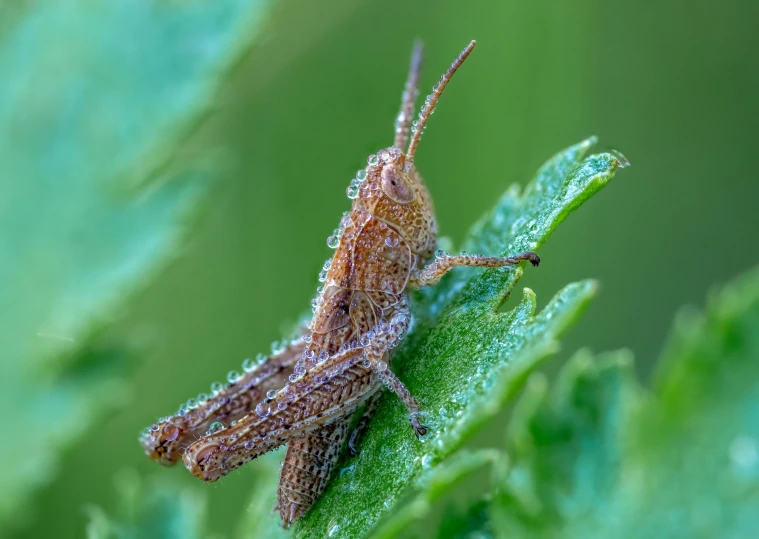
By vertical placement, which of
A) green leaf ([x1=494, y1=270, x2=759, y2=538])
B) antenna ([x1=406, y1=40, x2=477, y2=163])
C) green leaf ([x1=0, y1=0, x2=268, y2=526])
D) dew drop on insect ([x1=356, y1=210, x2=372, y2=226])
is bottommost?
green leaf ([x1=494, y1=270, x2=759, y2=538])

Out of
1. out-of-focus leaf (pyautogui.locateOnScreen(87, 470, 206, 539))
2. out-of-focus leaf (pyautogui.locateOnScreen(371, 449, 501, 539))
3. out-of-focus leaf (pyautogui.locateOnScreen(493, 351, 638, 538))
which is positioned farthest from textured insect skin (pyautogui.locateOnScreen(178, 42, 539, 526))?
out-of-focus leaf (pyautogui.locateOnScreen(493, 351, 638, 538))

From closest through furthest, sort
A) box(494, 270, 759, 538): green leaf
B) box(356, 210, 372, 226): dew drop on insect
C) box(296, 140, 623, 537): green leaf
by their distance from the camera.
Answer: box(494, 270, 759, 538): green leaf
box(296, 140, 623, 537): green leaf
box(356, 210, 372, 226): dew drop on insect

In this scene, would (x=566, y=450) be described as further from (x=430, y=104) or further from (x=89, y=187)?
(x=89, y=187)

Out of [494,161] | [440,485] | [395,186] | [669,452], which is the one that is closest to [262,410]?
[395,186]

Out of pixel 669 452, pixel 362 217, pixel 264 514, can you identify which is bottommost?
pixel 669 452

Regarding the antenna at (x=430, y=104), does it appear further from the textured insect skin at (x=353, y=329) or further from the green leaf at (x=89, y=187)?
the green leaf at (x=89, y=187)

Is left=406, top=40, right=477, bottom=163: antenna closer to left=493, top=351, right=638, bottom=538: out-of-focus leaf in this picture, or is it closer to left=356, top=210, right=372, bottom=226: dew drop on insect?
left=356, top=210, right=372, bottom=226: dew drop on insect
